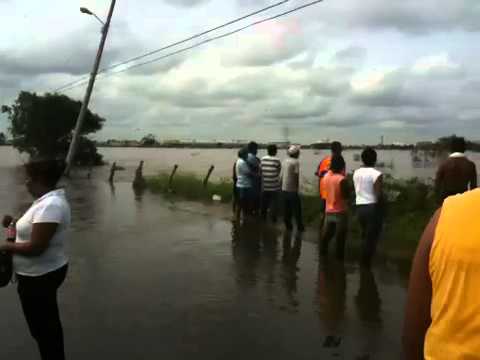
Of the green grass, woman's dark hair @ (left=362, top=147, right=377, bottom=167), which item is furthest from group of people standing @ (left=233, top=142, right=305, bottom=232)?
the green grass

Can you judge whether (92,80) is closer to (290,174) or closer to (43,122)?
(290,174)

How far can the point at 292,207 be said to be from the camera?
1144 centimetres

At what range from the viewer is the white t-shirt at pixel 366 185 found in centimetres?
790

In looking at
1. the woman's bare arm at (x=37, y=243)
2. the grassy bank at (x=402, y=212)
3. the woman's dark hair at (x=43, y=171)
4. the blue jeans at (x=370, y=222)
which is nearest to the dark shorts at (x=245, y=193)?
the grassy bank at (x=402, y=212)

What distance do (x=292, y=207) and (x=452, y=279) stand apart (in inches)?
381

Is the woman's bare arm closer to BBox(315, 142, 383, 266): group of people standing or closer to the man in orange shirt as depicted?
BBox(315, 142, 383, 266): group of people standing

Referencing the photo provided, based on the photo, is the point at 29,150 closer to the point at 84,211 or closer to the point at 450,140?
the point at 84,211

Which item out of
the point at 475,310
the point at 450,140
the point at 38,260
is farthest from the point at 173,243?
the point at 475,310

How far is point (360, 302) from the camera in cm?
659

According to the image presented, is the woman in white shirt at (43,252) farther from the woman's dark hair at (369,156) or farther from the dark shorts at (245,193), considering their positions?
the dark shorts at (245,193)

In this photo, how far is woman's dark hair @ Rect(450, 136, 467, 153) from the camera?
7055mm

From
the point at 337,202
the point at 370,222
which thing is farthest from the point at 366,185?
the point at 337,202

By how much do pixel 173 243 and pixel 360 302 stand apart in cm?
483

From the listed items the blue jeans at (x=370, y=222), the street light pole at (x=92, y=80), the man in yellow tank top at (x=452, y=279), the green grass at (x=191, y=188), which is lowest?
the green grass at (x=191, y=188)
